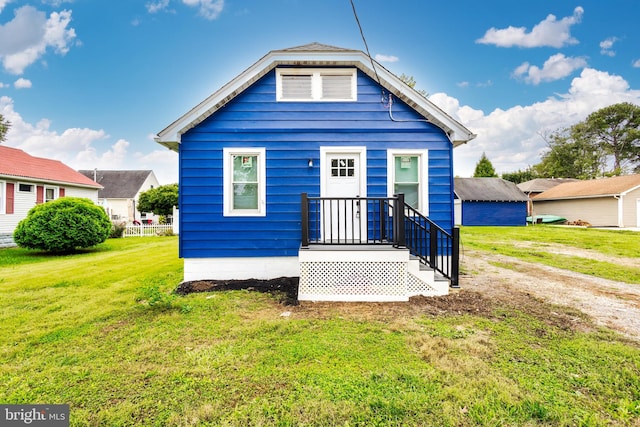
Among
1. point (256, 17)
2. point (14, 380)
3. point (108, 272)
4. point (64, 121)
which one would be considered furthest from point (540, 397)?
point (64, 121)

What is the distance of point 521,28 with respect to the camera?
13438mm

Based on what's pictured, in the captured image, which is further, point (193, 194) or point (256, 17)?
point (256, 17)

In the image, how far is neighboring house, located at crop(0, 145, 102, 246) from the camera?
1284 centimetres

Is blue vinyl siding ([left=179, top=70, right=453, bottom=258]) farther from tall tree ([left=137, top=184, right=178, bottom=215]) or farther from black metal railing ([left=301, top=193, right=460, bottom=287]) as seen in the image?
tall tree ([left=137, top=184, right=178, bottom=215])

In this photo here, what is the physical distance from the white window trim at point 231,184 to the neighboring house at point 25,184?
43.7 feet

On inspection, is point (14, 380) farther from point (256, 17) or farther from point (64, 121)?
point (64, 121)

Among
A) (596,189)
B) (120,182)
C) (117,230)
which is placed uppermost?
(120,182)

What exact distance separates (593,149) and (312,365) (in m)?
52.2

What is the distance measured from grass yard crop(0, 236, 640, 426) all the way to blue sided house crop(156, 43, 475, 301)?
5.43 ft

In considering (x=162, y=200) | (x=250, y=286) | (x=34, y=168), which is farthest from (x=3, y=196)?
(x=250, y=286)

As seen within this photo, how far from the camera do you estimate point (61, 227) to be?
422 inches

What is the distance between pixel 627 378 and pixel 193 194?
6734 mm

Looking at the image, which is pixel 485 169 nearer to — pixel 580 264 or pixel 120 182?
pixel 580 264

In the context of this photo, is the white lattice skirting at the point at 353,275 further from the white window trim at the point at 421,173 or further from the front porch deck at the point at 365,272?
the white window trim at the point at 421,173
